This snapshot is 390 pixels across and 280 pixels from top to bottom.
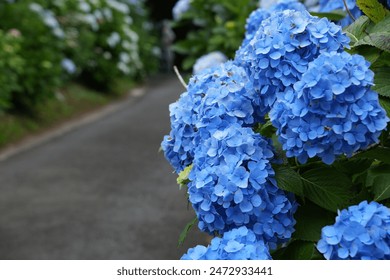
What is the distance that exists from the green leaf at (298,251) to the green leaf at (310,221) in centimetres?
2

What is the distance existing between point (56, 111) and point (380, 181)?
8.90 metres

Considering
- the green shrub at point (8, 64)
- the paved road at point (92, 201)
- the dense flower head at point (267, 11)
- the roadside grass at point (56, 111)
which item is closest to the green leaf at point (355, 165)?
the dense flower head at point (267, 11)

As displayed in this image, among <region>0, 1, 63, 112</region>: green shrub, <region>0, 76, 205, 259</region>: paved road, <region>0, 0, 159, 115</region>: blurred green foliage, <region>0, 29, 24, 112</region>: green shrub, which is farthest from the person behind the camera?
<region>0, 1, 63, 112</region>: green shrub

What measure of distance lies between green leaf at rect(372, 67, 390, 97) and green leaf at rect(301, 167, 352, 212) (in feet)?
0.65

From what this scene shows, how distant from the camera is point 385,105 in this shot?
1.44m

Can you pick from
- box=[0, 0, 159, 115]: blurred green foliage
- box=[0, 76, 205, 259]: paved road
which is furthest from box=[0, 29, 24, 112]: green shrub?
box=[0, 76, 205, 259]: paved road

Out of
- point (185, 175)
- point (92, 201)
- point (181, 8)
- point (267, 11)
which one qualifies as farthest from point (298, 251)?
point (92, 201)

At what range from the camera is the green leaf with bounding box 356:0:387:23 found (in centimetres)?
158

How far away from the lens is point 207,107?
1560mm

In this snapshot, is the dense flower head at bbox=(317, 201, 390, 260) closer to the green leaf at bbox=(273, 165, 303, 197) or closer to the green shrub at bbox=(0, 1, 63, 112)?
the green leaf at bbox=(273, 165, 303, 197)

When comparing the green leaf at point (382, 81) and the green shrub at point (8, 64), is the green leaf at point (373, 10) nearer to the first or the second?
the green leaf at point (382, 81)

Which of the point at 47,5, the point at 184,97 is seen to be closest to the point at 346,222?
the point at 184,97

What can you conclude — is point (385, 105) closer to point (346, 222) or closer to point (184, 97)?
point (346, 222)

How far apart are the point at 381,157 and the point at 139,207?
4.18 metres
